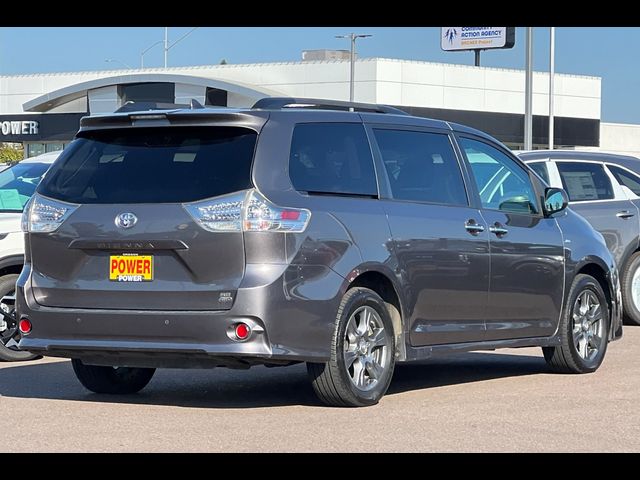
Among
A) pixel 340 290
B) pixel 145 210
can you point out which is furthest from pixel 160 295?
pixel 340 290

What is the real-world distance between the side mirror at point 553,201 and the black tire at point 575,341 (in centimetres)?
59

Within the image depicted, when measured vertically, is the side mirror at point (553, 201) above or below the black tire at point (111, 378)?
above

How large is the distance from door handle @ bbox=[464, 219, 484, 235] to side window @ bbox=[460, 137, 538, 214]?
0.25m

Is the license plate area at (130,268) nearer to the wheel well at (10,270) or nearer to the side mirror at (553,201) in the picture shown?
the wheel well at (10,270)

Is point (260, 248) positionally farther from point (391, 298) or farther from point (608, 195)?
point (608, 195)

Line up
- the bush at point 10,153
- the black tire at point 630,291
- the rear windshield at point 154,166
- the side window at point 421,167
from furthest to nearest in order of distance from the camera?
the bush at point 10,153
the black tire at point 630,291
the side window at point 421,167
the rear windshield at point 154,166

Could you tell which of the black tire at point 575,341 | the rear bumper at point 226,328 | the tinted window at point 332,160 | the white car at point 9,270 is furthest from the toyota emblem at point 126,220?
the black tire at point 575,341

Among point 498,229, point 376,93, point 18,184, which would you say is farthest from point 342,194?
point 376,93

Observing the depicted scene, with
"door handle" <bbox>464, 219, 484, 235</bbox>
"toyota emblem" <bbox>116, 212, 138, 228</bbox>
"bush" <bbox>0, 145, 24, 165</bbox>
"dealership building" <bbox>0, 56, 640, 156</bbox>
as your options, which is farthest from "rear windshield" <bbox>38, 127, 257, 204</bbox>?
"bush" <bbox>0, 145, 24, 165</bbox>

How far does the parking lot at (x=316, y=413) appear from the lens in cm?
755

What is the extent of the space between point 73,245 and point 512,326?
10.9 ft

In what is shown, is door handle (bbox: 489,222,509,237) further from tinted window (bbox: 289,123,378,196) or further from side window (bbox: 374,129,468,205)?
tinted window (bbox: 289,123,378,196)
